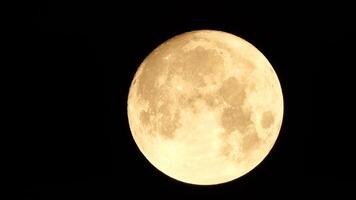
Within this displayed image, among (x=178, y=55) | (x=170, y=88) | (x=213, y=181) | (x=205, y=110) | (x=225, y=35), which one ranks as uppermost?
(x=225, y=35)

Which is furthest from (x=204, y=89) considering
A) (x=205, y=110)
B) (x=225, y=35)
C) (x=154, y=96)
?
(x=225, y=35)

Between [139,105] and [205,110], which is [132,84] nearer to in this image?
[139,105]

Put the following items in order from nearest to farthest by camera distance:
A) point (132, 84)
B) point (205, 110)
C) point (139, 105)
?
point (205, 110) → point (139, 105) → point (132, 84)

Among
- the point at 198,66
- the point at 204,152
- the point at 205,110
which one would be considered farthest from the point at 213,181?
the point at 198,66

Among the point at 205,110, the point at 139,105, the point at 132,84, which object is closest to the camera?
the point at 205,110

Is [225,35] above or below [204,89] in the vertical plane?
above

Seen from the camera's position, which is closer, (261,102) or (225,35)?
(261,102)

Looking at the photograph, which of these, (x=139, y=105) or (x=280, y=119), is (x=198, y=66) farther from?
(x=280, y=119)
